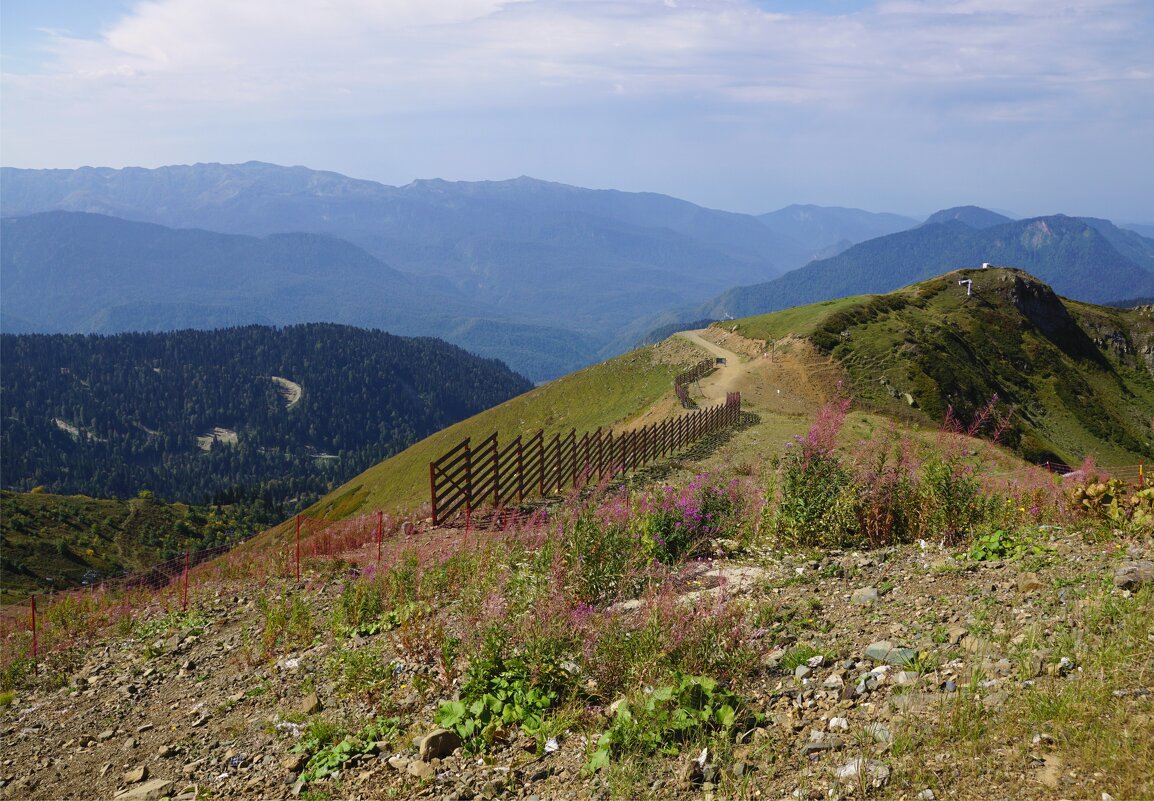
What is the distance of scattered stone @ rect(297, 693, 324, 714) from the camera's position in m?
7.61

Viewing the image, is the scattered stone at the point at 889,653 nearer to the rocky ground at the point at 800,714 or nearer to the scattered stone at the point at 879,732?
the rocky ground at the point at 800,714

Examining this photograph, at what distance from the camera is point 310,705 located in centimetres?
764

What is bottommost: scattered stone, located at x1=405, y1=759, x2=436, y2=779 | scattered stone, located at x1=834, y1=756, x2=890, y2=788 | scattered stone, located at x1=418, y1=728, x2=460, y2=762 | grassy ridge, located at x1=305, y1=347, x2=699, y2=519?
grassy ridge, located at x1=305, y1=347, x2=699, y2=519

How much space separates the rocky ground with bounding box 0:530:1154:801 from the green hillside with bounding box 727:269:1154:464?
37987 millimetres

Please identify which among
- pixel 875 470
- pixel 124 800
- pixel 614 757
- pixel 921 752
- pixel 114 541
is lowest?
pixel 114 541

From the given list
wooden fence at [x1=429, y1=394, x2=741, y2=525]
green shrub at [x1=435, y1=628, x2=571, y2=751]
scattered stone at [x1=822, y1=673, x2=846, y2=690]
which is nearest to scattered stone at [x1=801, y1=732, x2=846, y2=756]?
scattered stone at [x1=822, y1=673, x2=846, y2=690]

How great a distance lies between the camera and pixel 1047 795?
4211mm

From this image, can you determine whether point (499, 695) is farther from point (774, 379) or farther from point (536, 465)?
point (774, 379)

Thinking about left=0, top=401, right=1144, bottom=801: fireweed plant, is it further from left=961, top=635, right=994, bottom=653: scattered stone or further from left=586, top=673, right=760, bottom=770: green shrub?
left=961, top=635, right=994, bottom=653: scattered stone

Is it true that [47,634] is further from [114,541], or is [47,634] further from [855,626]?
[114,541]

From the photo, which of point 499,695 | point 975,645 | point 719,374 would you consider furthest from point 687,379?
point 499,695

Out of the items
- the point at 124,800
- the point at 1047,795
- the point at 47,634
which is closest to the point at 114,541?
the point at 47,634

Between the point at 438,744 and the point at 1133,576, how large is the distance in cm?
→ 655

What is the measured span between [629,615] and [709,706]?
191 centimetres
